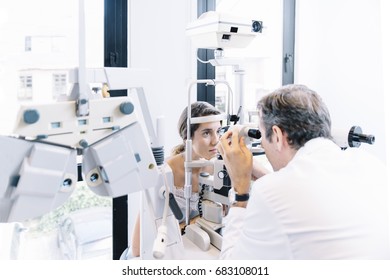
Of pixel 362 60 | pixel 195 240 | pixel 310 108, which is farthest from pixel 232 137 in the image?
pixel 362 60

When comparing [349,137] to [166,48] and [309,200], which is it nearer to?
[309,200]

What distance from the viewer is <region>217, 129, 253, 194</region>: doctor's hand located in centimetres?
115

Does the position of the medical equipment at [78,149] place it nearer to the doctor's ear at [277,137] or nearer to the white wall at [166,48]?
the doctor's ear at [277,137]

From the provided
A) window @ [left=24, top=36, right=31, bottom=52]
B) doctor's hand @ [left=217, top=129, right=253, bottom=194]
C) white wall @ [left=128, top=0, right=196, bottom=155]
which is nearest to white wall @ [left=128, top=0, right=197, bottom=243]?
white wall @ [left=128, top=0, right=196, bottom=155]

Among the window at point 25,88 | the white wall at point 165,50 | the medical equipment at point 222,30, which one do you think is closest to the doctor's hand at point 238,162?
the medical equipment at point 222,30

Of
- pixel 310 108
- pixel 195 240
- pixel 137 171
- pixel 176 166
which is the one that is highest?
pixel 310 108

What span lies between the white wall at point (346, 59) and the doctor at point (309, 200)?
1.38 meters

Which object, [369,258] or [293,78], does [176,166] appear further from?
[293,78]

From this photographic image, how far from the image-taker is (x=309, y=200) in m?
0.89

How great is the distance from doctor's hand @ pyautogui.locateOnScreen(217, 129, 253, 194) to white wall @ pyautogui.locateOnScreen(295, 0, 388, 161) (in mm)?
1462

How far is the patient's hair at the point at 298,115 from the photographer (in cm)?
106

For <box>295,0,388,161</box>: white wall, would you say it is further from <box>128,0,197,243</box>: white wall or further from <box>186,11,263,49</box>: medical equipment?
<box>186,11,263,49</box>: medical equipment

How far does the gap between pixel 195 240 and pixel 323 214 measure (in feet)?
1.72

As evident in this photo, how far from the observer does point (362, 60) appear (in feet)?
7.53
